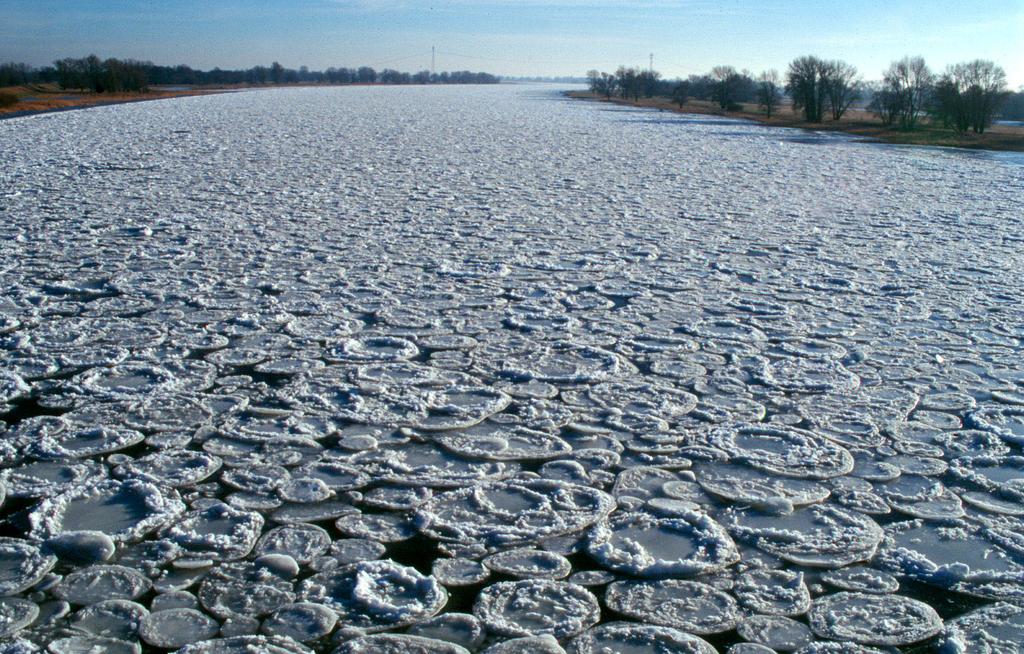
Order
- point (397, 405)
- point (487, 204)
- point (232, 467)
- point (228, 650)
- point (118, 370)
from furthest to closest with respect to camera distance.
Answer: point (487, 204), point (118, 370), point (397, 405), point (232, 467), point (228, 650)

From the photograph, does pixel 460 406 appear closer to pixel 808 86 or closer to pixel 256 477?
pixel 256 477

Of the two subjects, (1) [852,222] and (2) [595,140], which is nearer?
(1) [852,222]

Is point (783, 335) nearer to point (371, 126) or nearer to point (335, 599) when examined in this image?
point (335, 599)

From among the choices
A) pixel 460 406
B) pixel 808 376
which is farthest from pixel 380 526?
pixel 808 376

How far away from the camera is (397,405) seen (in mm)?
3824

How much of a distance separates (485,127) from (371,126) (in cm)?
360

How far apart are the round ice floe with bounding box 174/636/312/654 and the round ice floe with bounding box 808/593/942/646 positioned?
1393 mm

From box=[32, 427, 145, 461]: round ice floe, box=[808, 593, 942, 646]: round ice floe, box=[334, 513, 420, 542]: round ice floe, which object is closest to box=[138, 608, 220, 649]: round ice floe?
box=[334, 513, 420, 542]: round ice floe

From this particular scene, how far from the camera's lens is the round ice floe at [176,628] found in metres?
2.15

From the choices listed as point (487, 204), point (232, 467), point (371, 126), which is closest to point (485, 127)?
point (371, 126)

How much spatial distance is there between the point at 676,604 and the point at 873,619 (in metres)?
0.54

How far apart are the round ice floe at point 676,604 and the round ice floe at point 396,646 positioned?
499mm

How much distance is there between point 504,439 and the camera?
3.51 meters

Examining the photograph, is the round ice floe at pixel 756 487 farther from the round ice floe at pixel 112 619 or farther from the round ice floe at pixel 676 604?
the round ice floe at pixel 112 619
